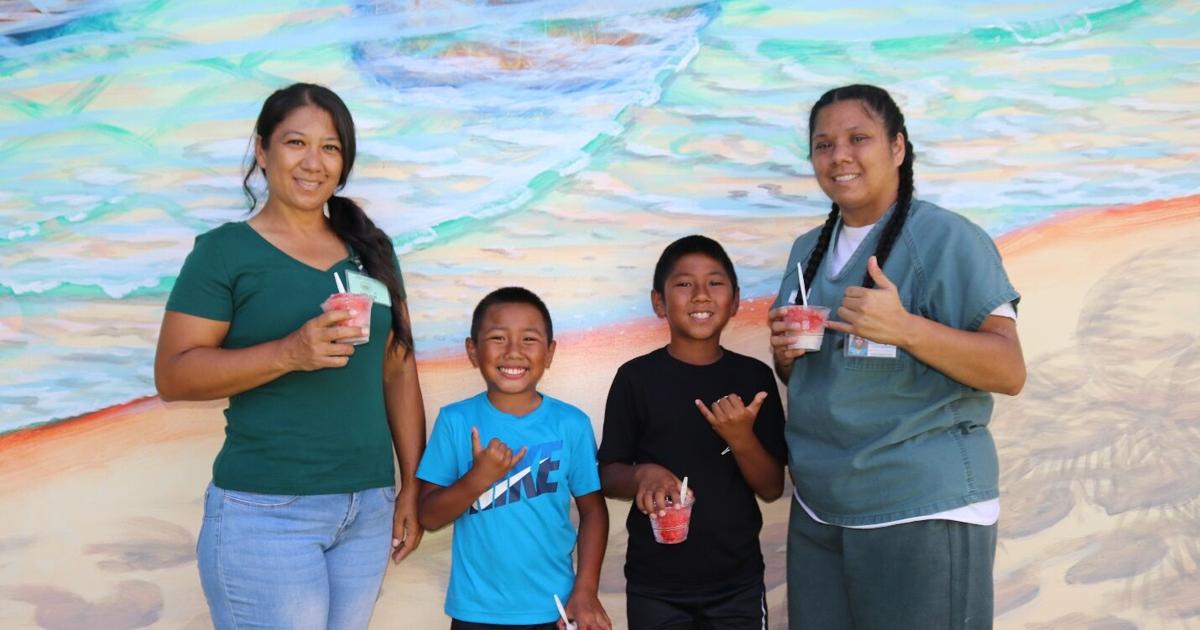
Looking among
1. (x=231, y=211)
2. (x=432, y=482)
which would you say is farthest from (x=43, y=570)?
(x=432, y=482)

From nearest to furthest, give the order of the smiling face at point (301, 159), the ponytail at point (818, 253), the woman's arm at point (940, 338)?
the woman's arm at point (940, 338) → the smiling face at point (301, 159) → the ponytail at point (818, 253)

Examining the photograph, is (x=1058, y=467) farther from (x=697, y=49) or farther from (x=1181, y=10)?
(x=697, y=49)

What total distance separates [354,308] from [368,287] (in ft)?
0.59

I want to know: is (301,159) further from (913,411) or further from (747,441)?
(913,411)

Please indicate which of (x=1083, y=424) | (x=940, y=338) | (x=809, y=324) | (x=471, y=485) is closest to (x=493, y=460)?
(x=471, y=485)

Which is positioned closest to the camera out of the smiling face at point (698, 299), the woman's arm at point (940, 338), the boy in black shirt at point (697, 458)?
the woman's arm at point (940, 338)

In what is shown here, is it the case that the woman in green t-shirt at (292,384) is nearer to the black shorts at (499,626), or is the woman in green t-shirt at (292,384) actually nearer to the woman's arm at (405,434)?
the woman's arm at (405,434)

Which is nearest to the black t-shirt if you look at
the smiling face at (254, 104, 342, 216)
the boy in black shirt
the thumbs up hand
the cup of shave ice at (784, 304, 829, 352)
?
the boy in black shirt

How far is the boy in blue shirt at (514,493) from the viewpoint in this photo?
2.35 meters

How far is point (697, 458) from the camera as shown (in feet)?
8.27

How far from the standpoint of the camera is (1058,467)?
126 inches

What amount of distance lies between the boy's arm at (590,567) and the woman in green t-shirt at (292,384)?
504 millimetres

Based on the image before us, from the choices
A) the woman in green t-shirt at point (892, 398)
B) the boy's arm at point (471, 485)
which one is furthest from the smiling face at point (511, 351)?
the woman in green t-shirt at point (892, 398)

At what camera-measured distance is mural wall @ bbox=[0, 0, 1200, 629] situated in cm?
309
